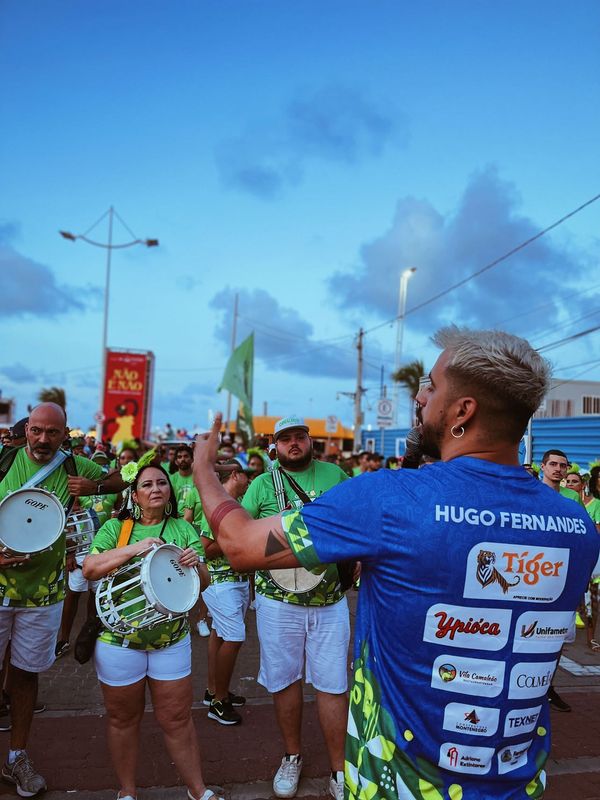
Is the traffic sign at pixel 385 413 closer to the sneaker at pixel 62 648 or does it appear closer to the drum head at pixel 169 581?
the sneaker at pixel 62 648

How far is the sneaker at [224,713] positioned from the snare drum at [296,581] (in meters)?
1.65

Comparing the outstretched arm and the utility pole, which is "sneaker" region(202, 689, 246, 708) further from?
the utility pole

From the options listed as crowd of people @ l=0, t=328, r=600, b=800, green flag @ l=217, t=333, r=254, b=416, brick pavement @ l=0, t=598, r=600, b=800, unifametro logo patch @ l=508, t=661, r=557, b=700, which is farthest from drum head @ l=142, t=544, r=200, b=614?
green flag @ l=217, t=333, r=254, b=416

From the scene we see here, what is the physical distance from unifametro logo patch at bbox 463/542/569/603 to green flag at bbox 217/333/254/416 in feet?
58.5

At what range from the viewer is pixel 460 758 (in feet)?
5.49

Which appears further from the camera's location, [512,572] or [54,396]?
[54,396]

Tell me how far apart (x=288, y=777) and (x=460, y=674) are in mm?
3025

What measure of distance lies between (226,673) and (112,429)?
1167 inches

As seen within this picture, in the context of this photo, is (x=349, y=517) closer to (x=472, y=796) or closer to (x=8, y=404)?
(x=472, y=796)

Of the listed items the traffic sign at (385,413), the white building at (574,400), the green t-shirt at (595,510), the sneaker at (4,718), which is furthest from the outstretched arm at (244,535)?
the white building at (574,400)

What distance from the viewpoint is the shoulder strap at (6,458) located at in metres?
4.41

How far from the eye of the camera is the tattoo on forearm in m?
1.71

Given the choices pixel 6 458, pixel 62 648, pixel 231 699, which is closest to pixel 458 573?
pixel 6 458

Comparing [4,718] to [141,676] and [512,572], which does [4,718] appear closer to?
[141,676]
